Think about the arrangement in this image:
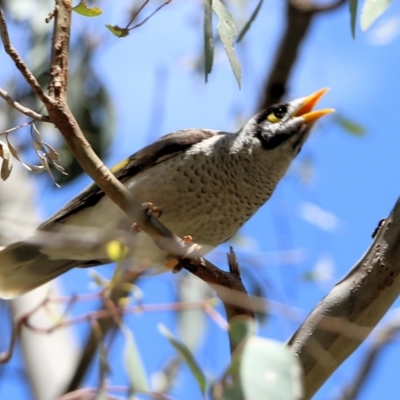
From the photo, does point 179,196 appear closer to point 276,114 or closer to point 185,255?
point 276,114

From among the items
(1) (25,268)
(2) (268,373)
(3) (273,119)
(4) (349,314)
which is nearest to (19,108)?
(2) (268,373)

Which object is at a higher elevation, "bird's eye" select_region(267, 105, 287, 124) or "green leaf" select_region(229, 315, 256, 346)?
"bird's eye" select_region(267, 105, 287, 124)

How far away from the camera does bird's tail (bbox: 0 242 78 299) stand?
303 cm

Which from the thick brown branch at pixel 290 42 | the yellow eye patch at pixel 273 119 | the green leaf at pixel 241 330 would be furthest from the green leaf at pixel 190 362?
the thick brown branch at pixel 290 42

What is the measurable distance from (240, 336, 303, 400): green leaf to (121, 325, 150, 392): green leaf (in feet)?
1.59

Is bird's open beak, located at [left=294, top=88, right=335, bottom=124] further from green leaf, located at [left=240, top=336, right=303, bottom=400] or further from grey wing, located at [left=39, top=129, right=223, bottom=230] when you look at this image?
green leaf, located at [left=240, top=336, right=303, bottom=400]

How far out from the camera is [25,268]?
10.1 ft

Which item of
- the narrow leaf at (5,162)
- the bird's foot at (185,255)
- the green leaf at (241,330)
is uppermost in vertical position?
the narrow leaf at (5,162)

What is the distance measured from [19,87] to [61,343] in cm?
144

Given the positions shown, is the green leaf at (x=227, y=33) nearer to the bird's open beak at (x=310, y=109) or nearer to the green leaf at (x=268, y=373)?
the green leaf at (x=268, y=373)

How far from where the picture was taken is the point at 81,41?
3.92 meters

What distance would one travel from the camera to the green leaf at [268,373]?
1336mm

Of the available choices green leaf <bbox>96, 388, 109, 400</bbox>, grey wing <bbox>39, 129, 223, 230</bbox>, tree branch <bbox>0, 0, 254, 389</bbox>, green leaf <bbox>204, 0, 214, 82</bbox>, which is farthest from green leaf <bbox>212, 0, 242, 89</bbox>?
grey wing <bbox>39, 129, 223, 230</bbox>

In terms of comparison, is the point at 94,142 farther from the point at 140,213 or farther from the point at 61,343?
the point at 140,213
